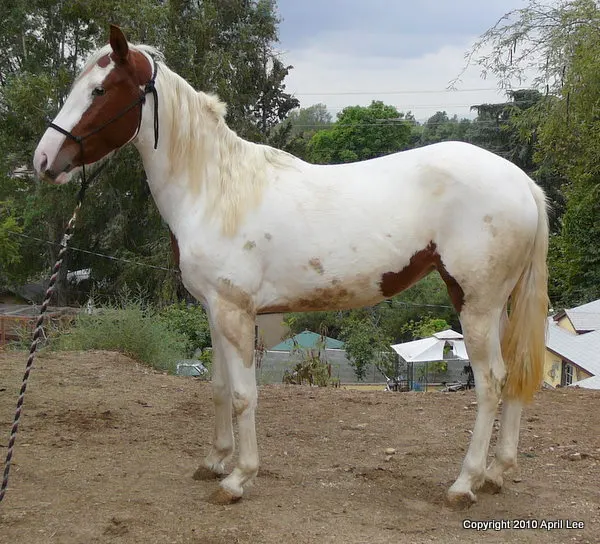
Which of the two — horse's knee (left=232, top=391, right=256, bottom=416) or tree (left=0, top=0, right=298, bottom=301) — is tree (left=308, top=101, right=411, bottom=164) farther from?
horse's knee (left=232, top=391, right=256, bottom=416)

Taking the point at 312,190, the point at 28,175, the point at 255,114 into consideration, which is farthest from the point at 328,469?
the point at 28,175

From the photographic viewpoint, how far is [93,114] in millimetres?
3279

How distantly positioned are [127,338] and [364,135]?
37.3 meters

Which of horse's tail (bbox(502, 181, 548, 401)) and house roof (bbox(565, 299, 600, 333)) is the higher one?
horse's tail (bbox(502, 181, 548, 401))

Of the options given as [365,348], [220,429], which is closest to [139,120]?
[220,429]

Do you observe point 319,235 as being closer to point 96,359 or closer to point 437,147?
point 437,147

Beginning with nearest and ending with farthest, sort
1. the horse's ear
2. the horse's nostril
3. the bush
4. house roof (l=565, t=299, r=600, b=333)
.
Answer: the horse's ear, the horse's nostril, the bush, house roof (l=565, t=299, r=600, b=333)

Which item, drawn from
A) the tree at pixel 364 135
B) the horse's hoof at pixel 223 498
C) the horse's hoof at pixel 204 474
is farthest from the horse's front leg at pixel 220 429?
the tree at pixel 364 135

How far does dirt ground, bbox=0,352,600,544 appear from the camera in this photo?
3182mm

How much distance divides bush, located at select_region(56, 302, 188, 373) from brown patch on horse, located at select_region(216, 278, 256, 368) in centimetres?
514

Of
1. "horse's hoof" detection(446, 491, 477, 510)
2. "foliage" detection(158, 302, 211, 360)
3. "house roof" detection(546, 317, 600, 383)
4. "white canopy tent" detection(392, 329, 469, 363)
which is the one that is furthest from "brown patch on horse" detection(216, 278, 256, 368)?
"white canopy tent" detection(392, 329, 469, 363)

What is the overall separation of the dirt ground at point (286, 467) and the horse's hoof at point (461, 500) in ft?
0.11

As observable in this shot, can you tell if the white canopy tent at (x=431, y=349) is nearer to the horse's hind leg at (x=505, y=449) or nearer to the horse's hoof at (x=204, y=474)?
the horse's hind leg at (x=505, y=449)

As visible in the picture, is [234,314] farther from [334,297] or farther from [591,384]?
[591,384]
